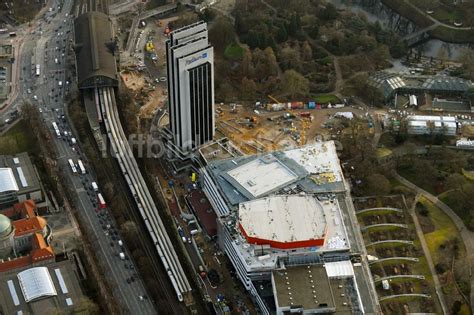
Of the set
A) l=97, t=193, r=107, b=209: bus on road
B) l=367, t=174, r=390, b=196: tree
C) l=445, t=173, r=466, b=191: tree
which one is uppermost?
l=97, t=193, r=107, b=209: bus on road

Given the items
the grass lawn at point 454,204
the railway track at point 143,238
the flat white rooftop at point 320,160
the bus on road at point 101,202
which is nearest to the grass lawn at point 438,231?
the grass lawn at point 454,204

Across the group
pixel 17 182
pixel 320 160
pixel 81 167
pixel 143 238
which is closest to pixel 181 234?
pixel 143 238

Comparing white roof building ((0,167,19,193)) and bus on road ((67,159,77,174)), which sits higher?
white roof building ((0,167,19,193))

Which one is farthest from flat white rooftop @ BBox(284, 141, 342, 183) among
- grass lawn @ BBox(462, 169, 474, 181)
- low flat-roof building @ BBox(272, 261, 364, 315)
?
grass lawn @ BBox(462, 169, 474, 181)

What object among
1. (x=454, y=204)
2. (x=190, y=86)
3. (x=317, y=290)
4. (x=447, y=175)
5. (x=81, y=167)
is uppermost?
(x=190, y=86)

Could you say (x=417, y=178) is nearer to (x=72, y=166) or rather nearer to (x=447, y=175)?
(x=447, y=175)

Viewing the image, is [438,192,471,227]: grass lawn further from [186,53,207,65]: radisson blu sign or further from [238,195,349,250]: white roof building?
[186,53,207,65]: radisson blu sign
